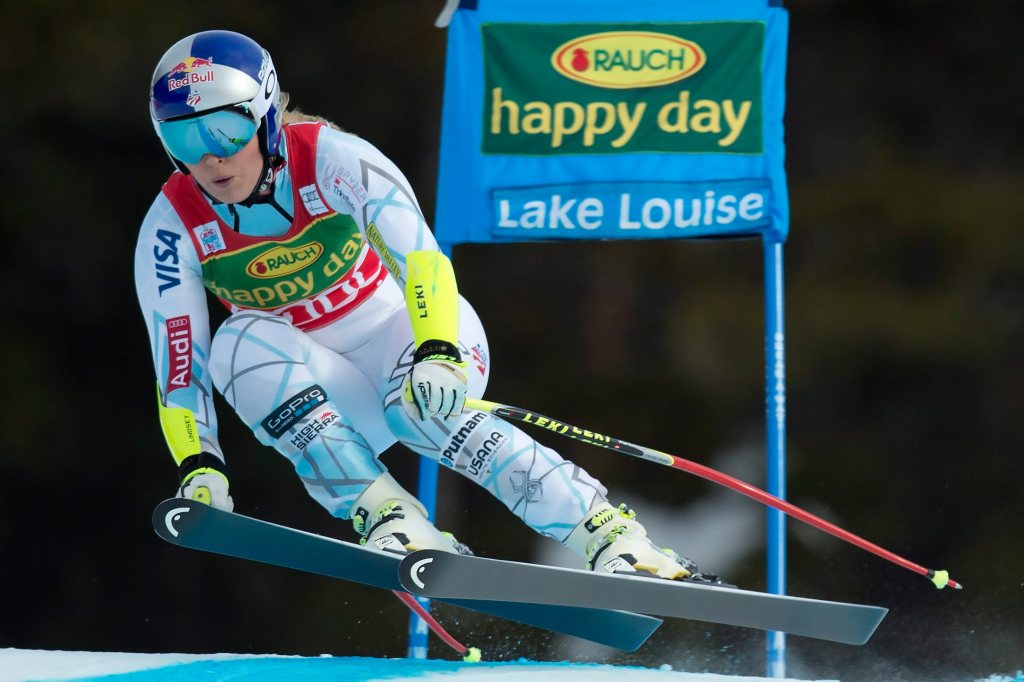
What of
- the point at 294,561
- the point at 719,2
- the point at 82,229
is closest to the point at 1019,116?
the point at 719,2

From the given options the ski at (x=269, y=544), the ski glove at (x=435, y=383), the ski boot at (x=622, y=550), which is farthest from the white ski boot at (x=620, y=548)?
the ski glove at (x=435, y=383)

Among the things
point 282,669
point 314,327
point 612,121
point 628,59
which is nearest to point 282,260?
point 314,327

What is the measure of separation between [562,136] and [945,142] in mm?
4341

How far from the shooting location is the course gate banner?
3.85m

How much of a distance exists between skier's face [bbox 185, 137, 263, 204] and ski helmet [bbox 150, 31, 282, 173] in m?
0.02

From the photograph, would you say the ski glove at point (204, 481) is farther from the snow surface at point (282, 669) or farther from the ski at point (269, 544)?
the snow surface at point (282, 669)

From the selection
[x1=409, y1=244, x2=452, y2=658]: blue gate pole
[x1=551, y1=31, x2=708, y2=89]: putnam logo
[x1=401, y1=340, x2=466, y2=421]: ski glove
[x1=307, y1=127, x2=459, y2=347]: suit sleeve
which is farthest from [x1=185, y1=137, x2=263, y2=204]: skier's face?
[x1=551, y1=31, x2=708, y2=89]: putnam logo

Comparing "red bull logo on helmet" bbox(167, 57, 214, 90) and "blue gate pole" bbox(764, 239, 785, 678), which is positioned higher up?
"red bull logo on helmet" bbox(167, 57, 214, 90)

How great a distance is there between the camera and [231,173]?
290cm

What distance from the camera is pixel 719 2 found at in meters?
3.89

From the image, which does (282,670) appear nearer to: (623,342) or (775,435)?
(775,435)

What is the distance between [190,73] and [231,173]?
8.4 inches

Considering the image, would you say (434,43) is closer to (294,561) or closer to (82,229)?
(82,229)

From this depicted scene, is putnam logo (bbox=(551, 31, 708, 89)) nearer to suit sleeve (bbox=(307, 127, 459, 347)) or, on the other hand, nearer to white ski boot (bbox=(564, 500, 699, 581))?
suit sleeve (bbox=(307, 127, 459, 347))
